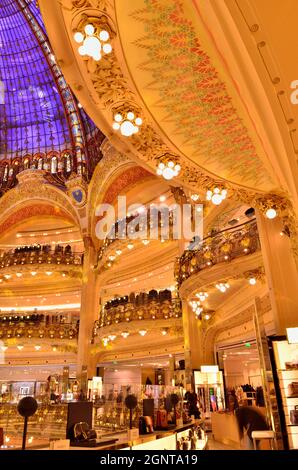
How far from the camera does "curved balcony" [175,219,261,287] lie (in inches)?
383

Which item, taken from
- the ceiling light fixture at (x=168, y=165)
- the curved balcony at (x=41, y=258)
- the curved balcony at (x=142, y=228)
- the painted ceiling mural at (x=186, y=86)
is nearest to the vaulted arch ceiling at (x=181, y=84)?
the painted ceiling mural at (x=186, y=86)

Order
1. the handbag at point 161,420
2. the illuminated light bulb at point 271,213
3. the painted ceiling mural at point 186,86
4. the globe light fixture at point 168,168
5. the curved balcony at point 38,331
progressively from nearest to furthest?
the handbag at point 161,420 < the painted ceiling mural at point 186,86 < the globe light fixture at point 168,168 < the illuminated light bulb at point 271,213 < the curved balcony at point 38,331

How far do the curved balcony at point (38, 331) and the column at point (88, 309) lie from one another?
1.29m

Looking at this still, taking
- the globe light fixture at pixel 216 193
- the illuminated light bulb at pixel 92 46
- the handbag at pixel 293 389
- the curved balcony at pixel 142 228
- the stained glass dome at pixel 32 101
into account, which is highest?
the stained glass dome at pixel 32 101

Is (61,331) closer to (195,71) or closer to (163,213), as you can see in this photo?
(163,213)

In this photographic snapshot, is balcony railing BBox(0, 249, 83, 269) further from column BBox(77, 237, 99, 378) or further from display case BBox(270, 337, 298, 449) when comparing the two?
display case BBox(270, 337, 298, 449)

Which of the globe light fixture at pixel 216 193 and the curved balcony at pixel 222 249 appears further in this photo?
the curved balcony at pixel 222 249

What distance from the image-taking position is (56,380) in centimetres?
2130

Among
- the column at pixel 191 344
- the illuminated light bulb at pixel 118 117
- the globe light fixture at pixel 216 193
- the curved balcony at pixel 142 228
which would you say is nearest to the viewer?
the illuminated light bulb at pixel 118 117

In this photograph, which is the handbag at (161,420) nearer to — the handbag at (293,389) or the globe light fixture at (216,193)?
the handbag at (293,389)

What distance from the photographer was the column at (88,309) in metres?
18.8

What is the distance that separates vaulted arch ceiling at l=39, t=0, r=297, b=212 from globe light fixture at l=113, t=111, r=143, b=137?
207 millimetres

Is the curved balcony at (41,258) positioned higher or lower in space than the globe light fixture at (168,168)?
higher

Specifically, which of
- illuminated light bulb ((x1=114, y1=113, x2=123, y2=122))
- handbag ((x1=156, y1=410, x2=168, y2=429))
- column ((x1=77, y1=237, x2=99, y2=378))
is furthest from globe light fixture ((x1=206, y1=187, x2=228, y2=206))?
column ((x1=77, y1=237, x2=99, y2=378))
